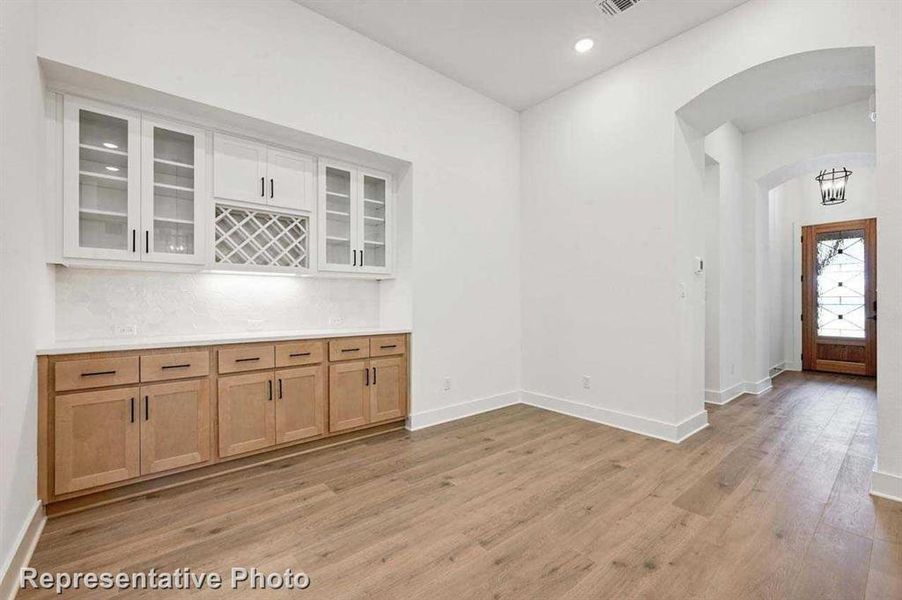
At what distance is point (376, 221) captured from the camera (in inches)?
154

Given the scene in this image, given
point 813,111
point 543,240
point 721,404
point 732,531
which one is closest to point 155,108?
point 543,240

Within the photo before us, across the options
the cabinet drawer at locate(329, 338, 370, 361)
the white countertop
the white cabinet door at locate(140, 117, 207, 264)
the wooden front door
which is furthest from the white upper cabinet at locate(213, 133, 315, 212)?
the wooden front door

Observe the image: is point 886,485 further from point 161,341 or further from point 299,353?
point 161,341

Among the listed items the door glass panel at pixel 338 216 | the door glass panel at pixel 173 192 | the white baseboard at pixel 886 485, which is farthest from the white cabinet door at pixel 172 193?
the white baseboard at pixel 886 485

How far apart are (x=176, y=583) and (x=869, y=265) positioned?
8.92 meters

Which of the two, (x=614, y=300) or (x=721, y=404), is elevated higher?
(x=614, y=300)

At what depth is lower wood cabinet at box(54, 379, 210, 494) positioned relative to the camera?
2.26 meters

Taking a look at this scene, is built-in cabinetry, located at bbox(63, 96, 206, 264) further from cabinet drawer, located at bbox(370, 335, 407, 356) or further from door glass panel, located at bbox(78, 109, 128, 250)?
cabinet drawer, located at bbox(370, 335, 407, 356)

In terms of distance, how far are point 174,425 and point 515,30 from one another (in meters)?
3.99

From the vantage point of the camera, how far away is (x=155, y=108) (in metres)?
2.71

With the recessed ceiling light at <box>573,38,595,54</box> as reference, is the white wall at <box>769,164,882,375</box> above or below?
below

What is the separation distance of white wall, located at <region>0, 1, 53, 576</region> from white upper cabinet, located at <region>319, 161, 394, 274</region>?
1745mm

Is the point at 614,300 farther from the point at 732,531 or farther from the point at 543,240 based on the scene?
the point at 732,531

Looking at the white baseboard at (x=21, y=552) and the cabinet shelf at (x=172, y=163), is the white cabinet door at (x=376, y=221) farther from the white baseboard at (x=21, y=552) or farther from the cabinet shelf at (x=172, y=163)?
the white baseboard at (x=21, y=552)
